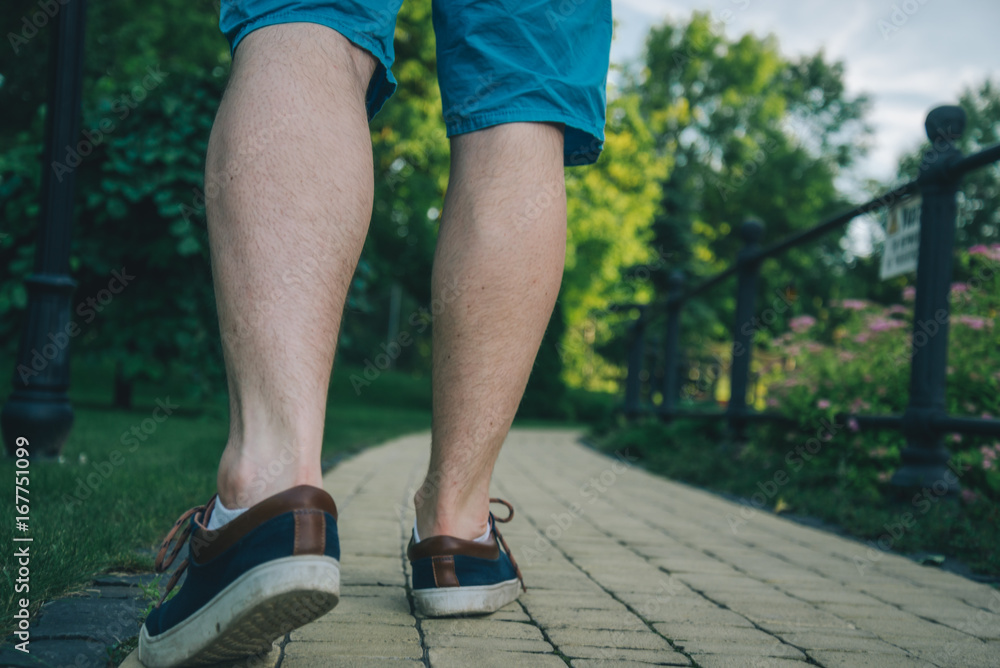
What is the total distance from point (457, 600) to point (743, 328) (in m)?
3.85

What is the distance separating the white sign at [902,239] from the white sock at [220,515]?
114 inches

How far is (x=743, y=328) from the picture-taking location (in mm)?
4910

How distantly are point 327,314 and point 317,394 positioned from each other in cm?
11

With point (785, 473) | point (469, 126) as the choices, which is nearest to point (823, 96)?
point (785, 473)

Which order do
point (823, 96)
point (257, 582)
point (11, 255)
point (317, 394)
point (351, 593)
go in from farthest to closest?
point (823, 96) → point (11, 255) → point (351, 593) → point (317, 394) → point (257, 582)

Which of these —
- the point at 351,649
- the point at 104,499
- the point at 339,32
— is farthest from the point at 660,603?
the point at 104,499

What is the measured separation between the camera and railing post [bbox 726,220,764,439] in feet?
16.1

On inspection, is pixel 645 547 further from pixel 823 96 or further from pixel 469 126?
pixel 823 96

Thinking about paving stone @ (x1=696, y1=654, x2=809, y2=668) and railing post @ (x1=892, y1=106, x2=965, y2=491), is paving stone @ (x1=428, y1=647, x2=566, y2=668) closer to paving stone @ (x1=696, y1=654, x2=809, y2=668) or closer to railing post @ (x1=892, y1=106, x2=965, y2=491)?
paving stone @ (x1=696, y1=654, x2=809, y2=668)

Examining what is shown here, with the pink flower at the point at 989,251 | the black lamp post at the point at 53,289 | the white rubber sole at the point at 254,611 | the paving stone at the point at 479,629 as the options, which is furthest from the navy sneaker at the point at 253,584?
the pink flower at the point at 989,251

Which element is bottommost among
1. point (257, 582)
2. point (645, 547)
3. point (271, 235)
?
point (645, 547)

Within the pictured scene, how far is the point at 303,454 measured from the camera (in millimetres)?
1058

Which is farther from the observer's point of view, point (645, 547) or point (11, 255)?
point (11, 255)

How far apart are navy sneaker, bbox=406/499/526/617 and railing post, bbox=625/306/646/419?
7387 mm
